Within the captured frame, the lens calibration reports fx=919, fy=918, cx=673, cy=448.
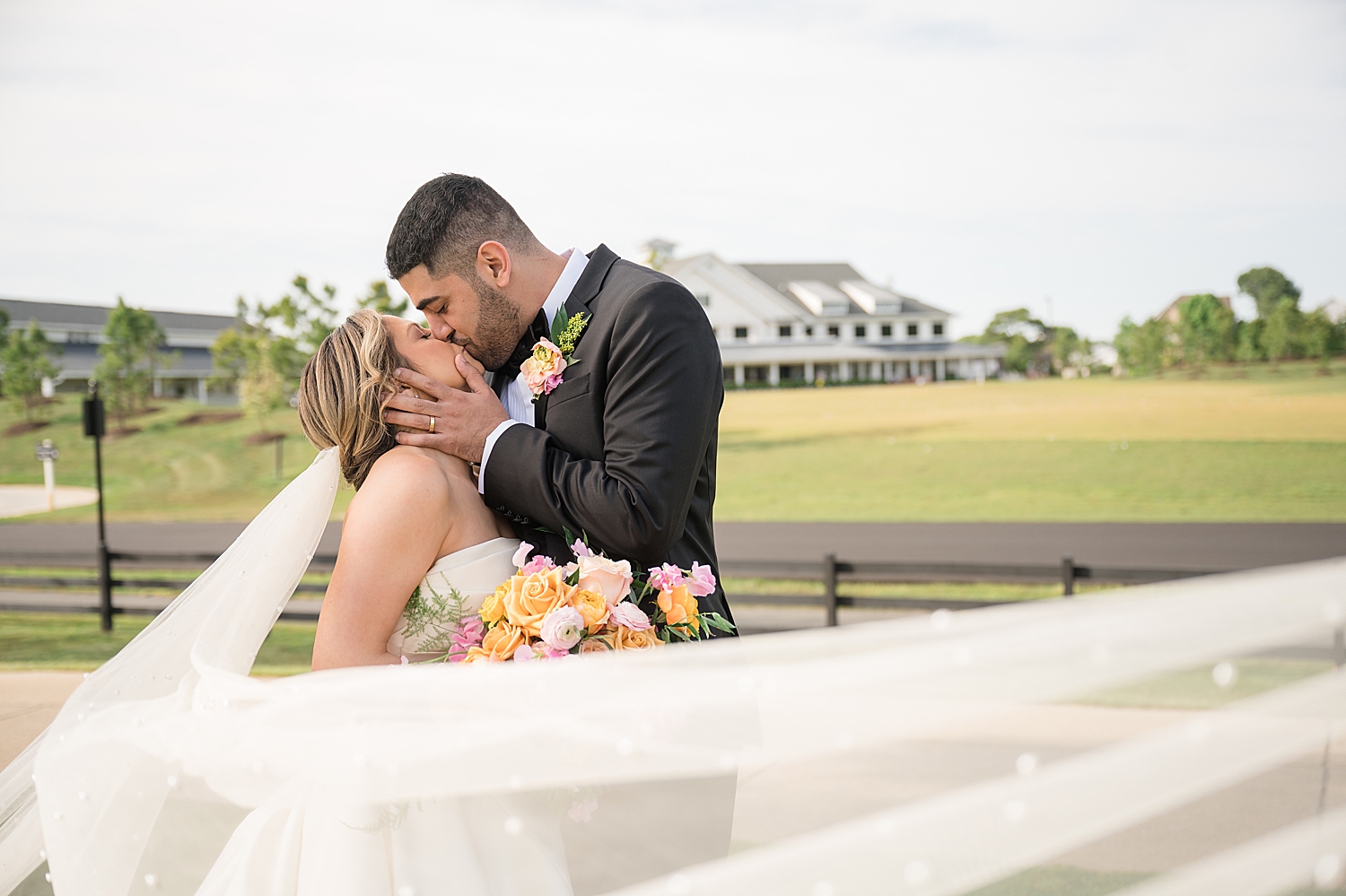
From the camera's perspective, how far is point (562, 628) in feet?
6.54

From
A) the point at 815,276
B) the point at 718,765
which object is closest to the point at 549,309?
the point at 718,765

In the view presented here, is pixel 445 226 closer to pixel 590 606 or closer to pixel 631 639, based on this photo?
pixel 590 606

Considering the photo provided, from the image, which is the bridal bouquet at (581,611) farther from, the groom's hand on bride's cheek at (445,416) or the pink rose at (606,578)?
the groom's hand on bride's cheek at (445,416)

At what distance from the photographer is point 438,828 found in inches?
72.4

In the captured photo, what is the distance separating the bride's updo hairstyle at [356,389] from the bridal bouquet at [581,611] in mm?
520

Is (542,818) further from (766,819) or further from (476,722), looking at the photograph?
(766,819)

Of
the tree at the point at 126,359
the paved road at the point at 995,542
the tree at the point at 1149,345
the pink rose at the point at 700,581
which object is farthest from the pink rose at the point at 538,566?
the tree at the point at 1149,345

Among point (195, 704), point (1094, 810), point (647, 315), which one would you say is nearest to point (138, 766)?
point (195, 704)

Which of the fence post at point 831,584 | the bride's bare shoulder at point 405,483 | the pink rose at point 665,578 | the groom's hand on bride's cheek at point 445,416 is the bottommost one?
the fence post at point 831,584

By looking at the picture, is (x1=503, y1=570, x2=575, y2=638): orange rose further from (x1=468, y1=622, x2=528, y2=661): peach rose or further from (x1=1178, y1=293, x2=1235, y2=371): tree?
(x1=1178, y1=293, x2=1235, y2=371): tree

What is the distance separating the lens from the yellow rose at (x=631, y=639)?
215cm

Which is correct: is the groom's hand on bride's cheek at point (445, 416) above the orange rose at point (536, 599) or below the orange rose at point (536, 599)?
above

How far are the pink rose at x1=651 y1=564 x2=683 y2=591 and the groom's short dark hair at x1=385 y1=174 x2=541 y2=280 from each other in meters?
0.92

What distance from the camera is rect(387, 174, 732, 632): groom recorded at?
215 cm
